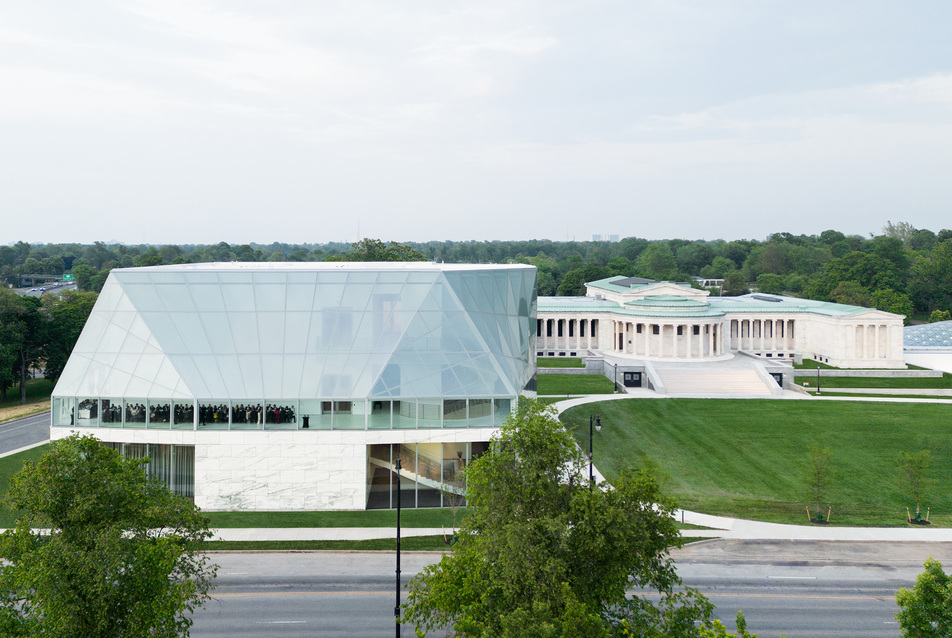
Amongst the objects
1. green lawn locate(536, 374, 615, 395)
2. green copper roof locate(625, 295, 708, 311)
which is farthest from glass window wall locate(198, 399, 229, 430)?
green copper roof locate(625, 295, 708, 311)

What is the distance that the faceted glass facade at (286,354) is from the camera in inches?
1581

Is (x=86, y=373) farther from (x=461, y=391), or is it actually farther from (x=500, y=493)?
(x=500, y=493)

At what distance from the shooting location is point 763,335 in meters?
97.2

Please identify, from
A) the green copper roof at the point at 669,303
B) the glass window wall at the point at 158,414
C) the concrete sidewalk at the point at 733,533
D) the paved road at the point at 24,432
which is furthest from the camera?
the green copper roof at the point at 669,303

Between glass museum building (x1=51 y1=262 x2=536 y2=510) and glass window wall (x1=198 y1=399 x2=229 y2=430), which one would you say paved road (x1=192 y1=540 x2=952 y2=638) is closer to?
glass museum building (x1=51 y1=262 x2=536 y2=510)

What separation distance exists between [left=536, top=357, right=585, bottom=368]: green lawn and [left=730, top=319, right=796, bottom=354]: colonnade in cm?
2467

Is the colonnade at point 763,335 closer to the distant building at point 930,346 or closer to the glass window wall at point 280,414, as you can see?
the distant building at point 930,346

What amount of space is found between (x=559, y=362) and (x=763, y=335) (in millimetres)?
31054

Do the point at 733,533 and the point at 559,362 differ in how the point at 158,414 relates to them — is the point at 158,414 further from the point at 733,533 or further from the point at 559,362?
the point at 559,362

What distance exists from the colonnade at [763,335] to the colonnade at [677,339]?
812 cm

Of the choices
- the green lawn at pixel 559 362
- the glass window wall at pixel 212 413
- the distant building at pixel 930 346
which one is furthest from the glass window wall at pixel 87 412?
the distant building at pixel 930 346

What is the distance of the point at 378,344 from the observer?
42.0 meters

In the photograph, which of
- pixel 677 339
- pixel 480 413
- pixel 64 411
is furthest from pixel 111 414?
pixel 677 339

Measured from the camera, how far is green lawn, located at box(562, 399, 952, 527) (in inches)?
1672
